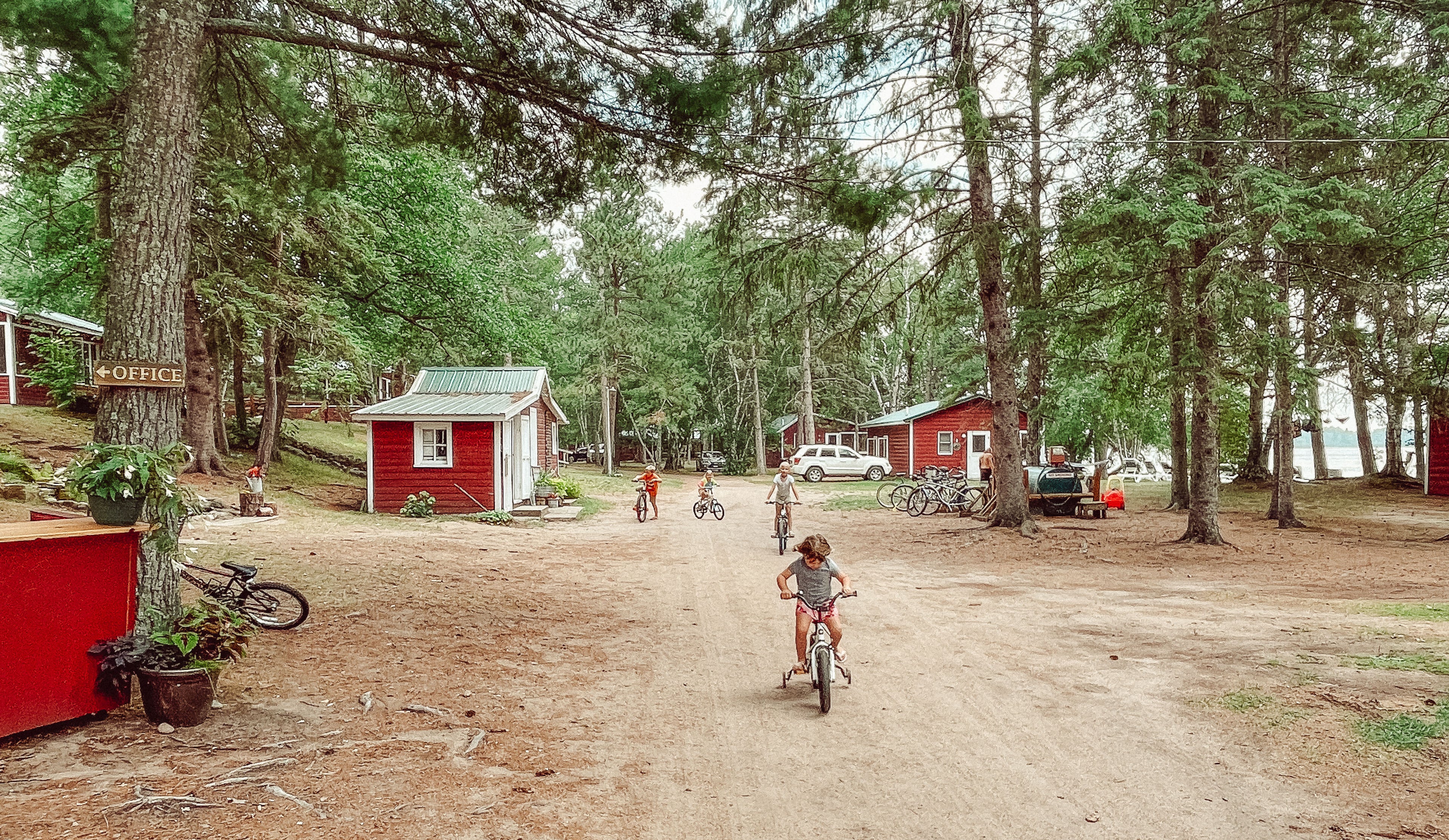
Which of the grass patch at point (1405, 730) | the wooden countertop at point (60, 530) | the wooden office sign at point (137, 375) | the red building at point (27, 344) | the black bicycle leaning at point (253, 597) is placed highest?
the red building at point (27, 344)

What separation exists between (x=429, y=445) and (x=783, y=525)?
9.83 m

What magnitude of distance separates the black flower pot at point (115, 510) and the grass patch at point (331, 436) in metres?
22.1

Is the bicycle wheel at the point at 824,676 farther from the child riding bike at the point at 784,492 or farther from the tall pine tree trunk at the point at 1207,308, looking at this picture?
the tall pine tree trunk at the point at 1207,308

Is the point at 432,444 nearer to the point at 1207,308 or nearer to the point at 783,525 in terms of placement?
the point at 783,525

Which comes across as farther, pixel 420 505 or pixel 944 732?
pixel 420 505

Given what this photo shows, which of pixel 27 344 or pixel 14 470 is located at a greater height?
pixel 27 344

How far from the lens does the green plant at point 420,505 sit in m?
18.2

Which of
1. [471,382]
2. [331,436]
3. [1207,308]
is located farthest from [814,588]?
[331,436]

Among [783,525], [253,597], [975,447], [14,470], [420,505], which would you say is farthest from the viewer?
[975,447]

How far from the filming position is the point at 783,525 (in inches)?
523

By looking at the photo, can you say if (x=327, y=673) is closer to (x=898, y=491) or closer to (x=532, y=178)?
(x=532, y=178)

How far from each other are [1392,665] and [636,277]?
35307mm

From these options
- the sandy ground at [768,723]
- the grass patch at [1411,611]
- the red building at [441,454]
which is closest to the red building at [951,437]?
the red building at [441,454]

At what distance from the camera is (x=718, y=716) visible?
210 inches
